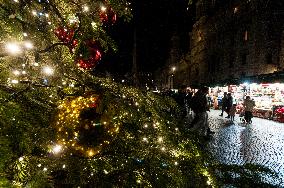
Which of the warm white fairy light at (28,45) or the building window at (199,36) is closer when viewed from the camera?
the warm white fairy light at (28,45)

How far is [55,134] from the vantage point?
1540 millimetres

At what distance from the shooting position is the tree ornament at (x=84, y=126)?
161 centimetres

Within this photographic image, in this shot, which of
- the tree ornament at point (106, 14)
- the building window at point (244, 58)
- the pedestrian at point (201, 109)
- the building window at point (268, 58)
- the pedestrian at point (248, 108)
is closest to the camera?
the tree ornament at point (106, 14)

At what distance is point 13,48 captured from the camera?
173 cm

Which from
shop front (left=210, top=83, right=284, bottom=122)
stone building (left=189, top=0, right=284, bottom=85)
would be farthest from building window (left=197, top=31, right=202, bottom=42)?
shop front (left=210, top=83, right=284, bottom=122)

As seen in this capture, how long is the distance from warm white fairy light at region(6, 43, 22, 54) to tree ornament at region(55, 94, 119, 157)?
36 centimetres

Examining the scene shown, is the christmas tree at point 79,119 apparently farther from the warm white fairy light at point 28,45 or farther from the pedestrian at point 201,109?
the pedestrian at point 201,109

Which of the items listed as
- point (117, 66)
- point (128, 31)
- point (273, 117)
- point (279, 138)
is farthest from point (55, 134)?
point (117, 66)

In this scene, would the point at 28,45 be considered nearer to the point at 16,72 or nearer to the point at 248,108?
the point at 16,72

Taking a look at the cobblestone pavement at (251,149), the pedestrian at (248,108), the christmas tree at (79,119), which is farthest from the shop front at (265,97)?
the christmas tree at (79,119)

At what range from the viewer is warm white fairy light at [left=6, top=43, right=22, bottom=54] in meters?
1.70

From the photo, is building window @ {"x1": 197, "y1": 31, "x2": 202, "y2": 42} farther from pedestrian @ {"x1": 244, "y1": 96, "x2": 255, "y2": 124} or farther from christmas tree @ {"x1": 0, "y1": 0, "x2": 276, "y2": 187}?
christmas tree @ {"x1": 0, "y1": 0, "x2": 276, "y2": 187}

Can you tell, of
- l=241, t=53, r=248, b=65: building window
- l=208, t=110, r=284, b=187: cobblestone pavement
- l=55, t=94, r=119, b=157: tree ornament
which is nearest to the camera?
l=55, t=94, r=119, b=157: tree ornament

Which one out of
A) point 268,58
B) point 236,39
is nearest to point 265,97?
point 268,58
